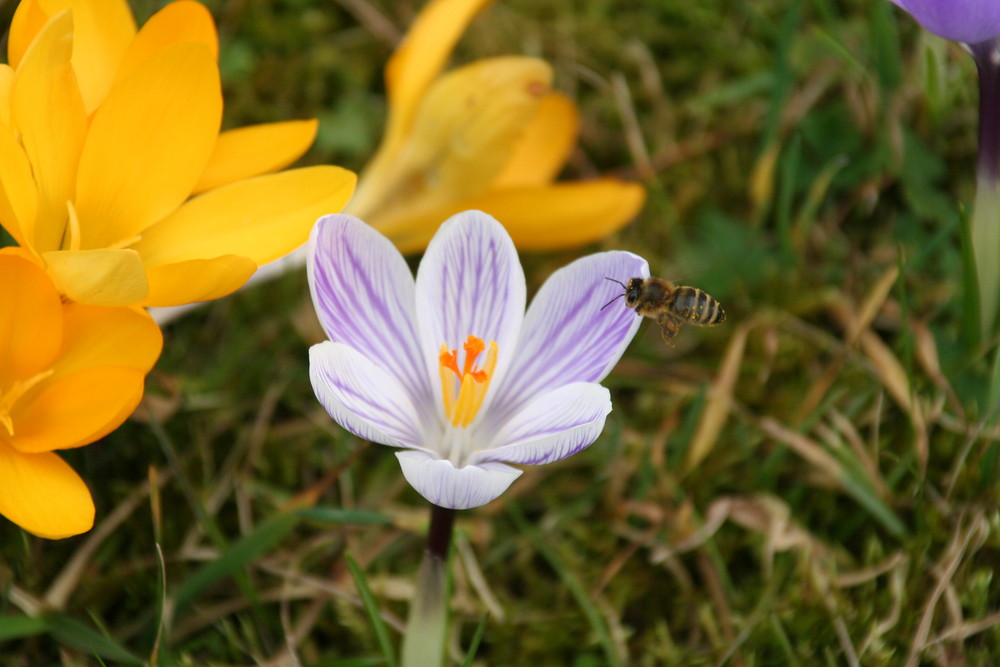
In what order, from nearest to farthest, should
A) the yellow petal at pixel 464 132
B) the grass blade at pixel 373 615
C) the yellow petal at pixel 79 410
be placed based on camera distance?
the yellow petal at pixel 79 410, the grass blade at pixel 373 615, the yellow petal at pixel 464 132

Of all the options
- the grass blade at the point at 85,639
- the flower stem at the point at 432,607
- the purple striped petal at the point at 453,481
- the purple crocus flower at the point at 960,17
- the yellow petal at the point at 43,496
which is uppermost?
the purple crocus flower at the point at 960,17

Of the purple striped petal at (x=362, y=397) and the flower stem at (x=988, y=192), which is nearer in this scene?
the purple striped petal at (x=362, y=397)

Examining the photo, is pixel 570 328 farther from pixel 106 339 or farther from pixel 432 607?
pixel 106 339

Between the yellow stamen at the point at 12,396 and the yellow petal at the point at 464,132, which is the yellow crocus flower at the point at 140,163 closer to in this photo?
the yellow stamen at the point at 12,396

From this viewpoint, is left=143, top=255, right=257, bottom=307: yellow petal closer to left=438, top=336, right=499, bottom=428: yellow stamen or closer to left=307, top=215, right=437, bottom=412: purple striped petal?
left=307, top=215, right=437, bottom=412: purple striped petal

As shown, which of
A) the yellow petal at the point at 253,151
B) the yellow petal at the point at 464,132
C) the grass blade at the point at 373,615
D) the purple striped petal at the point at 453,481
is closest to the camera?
the purple striped petal at the point at 453,481

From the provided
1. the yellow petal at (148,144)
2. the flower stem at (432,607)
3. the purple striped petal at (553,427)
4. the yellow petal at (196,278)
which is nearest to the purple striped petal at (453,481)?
the purple striped petal at (553,427)

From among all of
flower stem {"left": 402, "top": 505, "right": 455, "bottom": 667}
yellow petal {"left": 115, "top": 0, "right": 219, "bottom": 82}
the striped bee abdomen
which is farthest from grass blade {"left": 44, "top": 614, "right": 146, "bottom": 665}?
the striped bee abdomen

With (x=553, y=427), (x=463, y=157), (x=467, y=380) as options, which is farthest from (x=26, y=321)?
(x=463, y=157)
